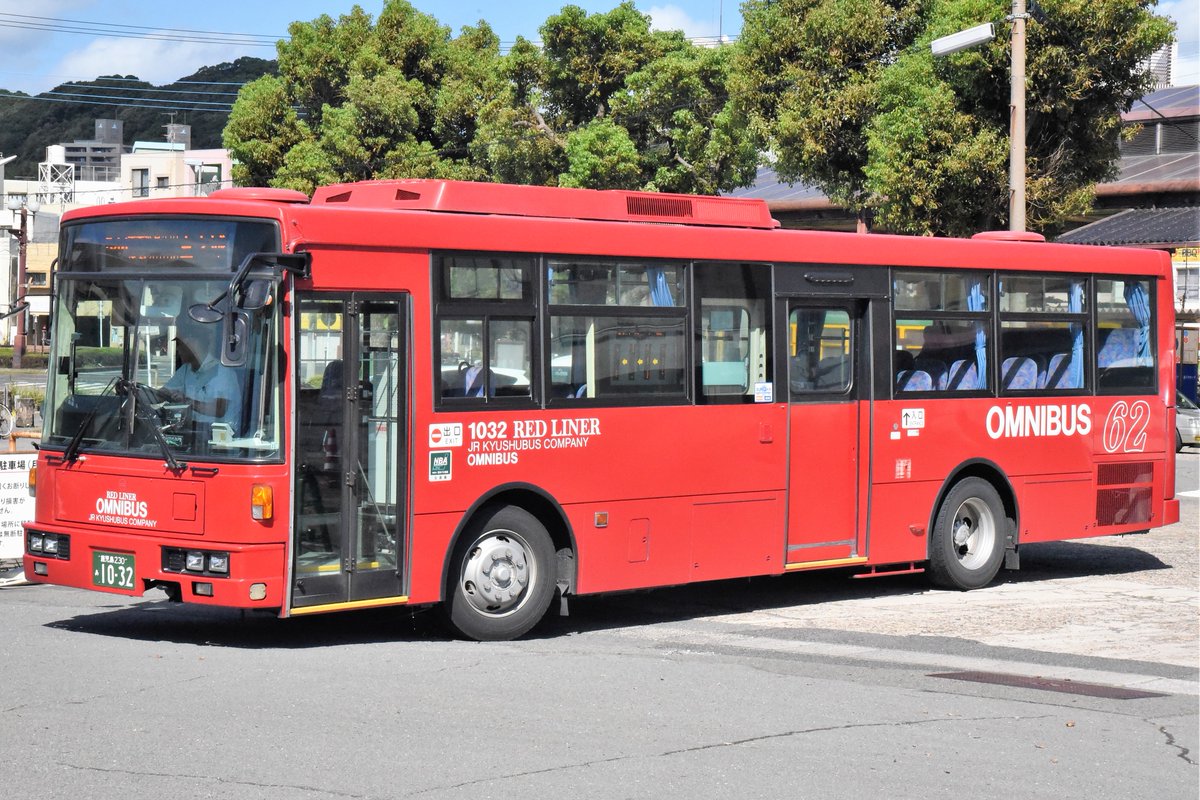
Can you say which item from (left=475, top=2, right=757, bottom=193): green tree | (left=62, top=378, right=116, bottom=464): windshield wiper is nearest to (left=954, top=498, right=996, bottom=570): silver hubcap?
(left=62, top=378, right=116, bottom=464): windshield wiper

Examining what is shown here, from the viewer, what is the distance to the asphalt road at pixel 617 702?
6.87 meters

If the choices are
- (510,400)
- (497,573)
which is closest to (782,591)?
(497,573)

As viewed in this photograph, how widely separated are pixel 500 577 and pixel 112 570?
2.63 meters

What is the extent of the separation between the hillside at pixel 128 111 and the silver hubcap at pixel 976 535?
5519 inches

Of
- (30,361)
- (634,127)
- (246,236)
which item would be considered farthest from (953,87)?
(30,361)

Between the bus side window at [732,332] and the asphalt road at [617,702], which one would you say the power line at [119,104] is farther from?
the asphalt road at [617,702]

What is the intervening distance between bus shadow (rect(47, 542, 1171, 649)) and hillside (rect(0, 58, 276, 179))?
139400 millimetres

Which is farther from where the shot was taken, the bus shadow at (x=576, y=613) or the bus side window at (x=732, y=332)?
the bus side window at (x=732, y=332)

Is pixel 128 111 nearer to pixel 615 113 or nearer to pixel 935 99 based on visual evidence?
pixel 615 113

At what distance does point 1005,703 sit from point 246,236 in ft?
18.3

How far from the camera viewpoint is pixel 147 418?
32.4 ft

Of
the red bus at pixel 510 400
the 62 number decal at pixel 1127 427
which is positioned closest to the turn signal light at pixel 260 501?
the red bus at pixel 510 400

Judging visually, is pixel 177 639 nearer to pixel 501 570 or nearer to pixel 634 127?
pixel 501 570

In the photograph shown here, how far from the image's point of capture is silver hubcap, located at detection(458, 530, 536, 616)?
10633mm
